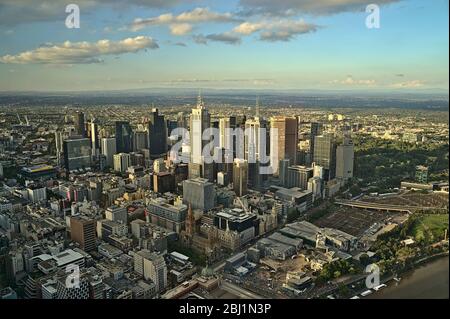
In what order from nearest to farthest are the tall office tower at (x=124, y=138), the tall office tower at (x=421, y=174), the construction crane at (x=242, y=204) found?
the construction crane at (x=242, y=204)
the tall office tower at (x=421, y=174)
the tall office tower at (x=124, y=138)

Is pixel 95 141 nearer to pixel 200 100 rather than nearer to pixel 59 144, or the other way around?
pixel 59 144

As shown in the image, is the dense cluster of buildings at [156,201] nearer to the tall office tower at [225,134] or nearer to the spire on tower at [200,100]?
the tall office tower at [225,134]

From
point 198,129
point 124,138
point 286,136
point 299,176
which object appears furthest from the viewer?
point 124,138


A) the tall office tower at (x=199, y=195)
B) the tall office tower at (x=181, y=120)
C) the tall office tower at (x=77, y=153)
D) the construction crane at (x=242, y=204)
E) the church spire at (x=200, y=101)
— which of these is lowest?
the construction crane at (x=242, y=204)

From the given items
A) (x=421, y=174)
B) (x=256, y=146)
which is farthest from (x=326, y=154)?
(x=421, y=174)

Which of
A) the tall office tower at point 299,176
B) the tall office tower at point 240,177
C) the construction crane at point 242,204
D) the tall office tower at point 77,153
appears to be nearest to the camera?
the construction crane at point 242,204

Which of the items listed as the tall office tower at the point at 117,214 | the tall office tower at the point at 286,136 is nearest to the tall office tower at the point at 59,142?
the tall office tower at the point at 117,214
